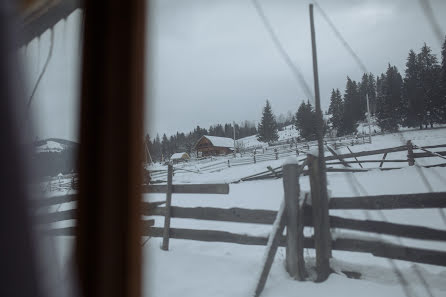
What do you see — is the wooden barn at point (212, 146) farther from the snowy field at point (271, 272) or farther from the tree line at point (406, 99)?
the snowy field at point (271, 272)

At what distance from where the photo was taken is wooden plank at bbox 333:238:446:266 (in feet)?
9.53

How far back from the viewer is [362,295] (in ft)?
9.25

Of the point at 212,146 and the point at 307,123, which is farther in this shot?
the point at 212,146

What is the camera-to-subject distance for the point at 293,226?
132 inches

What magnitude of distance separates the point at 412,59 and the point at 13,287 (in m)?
35.9

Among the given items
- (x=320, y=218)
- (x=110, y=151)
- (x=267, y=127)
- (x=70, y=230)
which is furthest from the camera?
(x=267, y=127)

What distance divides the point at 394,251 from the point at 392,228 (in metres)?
0.26

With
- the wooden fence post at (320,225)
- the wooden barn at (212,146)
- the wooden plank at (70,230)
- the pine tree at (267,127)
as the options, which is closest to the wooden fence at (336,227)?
the wooden fence post at (320,225)

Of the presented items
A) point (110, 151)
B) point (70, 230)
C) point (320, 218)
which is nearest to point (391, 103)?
point (320, 218)

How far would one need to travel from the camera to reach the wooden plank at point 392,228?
9.46 feet

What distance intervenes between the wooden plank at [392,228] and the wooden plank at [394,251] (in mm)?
148

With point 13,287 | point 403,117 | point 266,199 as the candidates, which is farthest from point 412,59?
point 13,287

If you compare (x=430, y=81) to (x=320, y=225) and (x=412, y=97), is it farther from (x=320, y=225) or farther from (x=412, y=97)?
(x=320, y=225)

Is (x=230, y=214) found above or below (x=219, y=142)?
below
